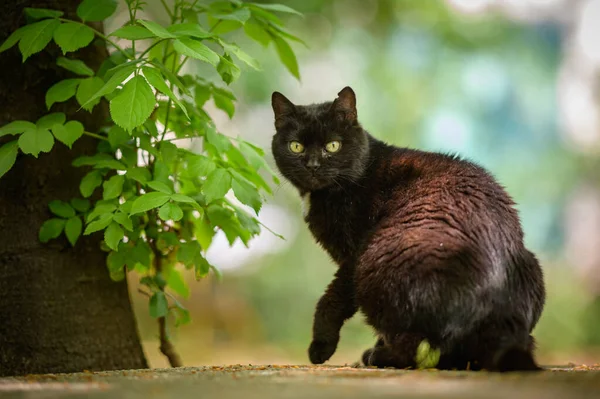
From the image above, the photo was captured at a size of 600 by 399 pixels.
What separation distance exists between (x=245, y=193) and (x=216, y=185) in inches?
5.4

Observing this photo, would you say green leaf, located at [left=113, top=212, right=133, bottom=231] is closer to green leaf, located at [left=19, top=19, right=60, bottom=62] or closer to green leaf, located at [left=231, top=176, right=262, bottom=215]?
green leaf, located at [left=231, top=176, right=262, bottom=215]

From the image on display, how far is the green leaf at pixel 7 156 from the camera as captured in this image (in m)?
2.30

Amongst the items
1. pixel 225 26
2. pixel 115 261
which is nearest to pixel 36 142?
pixel 115 261

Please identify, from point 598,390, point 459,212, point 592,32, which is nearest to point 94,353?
point 459,212

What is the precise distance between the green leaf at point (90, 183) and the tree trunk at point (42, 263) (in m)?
0.27

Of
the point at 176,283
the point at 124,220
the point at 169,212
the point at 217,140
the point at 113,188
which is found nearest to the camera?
the point at 169,212

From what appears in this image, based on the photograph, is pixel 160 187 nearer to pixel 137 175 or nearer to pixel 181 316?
pixel 137 175

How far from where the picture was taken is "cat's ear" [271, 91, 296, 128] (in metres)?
3.01

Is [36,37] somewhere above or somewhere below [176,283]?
above

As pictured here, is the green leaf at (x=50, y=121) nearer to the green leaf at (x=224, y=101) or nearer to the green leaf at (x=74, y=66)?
the green leaf at (x=74, y=66)

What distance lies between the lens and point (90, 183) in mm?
2502

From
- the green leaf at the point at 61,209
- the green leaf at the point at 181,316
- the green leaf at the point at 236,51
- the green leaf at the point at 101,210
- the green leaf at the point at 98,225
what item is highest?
the green leaf at the point at 236,51

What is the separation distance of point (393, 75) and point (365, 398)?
5.00 meters

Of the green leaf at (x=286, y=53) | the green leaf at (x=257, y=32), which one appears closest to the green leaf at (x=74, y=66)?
the green leaf at (x=257, y=32)
